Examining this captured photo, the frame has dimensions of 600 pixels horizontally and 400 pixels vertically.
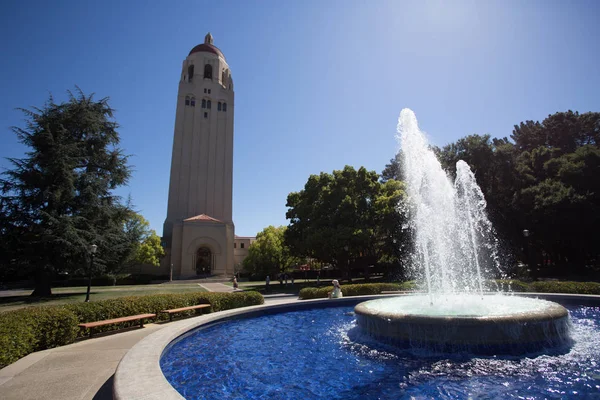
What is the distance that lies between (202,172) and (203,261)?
1328 cm

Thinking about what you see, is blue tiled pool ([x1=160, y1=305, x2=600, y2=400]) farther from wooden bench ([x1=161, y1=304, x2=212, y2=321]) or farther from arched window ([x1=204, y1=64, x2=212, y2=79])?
arched window ([x1=204, y1=64, x2=212, y2=79])

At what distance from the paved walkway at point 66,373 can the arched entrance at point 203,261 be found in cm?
3764

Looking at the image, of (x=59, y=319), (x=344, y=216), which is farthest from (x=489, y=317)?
(x=344, y=216)

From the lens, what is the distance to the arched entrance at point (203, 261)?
4422 cm

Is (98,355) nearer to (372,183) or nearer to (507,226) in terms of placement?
(372,183)

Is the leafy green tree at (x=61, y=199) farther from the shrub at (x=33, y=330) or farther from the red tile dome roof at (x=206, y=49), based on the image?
the red tile dome roof at (x=206, y=49)

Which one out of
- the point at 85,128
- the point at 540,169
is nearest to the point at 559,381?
the point at 85,128

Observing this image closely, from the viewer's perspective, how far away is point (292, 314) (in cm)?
1175

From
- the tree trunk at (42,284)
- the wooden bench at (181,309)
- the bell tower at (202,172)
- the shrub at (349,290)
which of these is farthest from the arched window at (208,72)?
the wooden bench at (181,309)

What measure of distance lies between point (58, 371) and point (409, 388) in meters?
5.83

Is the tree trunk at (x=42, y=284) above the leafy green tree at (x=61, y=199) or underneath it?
underneath

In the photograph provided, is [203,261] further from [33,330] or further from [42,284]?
[33,330]

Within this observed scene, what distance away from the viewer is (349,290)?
15.9 metres

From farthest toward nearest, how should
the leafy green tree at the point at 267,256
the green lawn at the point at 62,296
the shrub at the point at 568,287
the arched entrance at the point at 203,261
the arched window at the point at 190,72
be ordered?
the arched window at the point at 190,72
the arched entrance at the point at 203,261
the leafy green tree at the point at 267,256
the green lawn at the point at 62,296
the shrub at the point at 568,287
